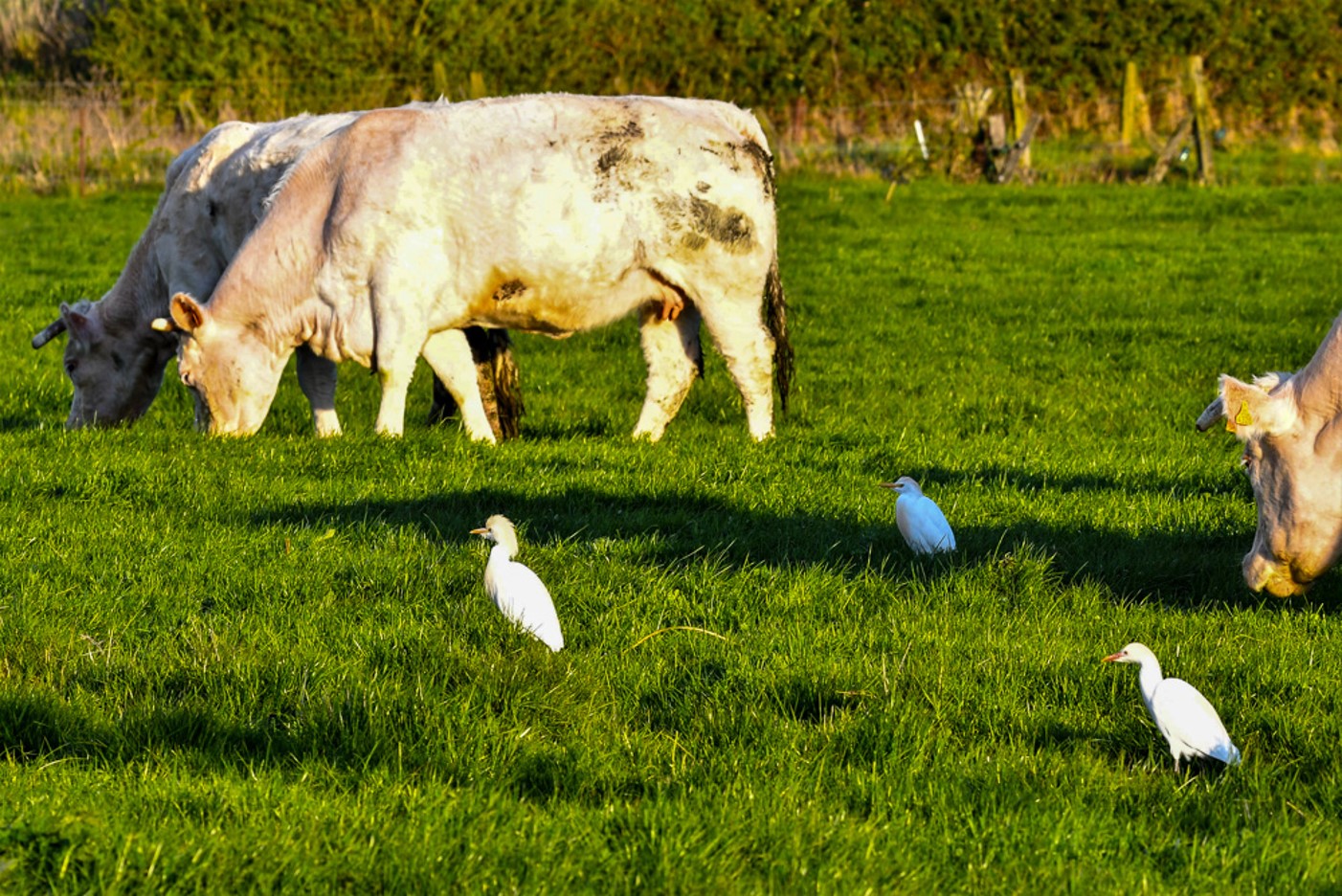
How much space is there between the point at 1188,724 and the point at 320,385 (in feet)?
25.3

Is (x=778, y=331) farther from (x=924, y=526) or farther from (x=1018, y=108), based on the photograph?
(x=1018, y=108)

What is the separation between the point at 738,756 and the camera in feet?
15.3

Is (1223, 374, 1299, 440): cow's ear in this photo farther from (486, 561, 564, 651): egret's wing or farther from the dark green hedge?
the dark green hedge

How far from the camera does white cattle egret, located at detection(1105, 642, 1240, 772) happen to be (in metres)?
4.59

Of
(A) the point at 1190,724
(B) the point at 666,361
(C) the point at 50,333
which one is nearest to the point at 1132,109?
(B) the point at 666,361

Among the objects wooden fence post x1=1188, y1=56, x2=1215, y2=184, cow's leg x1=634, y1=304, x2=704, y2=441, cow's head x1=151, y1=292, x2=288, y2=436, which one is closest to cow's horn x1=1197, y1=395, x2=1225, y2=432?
cow's leg x1=634, y1=304, x2=704, y2=441

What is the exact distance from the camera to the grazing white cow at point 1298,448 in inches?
235

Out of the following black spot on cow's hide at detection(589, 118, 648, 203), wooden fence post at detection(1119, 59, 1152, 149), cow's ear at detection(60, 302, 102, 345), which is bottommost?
wooden fence post at detection(1119, 59, 1152, 149)

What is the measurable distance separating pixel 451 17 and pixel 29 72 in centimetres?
1075

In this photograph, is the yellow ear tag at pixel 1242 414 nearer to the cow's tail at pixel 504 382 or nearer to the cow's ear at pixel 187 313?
the cow's tail at pixel 504 382

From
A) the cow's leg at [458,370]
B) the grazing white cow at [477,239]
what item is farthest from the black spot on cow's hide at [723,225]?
the cow's leg at [458,370]

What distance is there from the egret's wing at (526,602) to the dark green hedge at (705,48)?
20.8 m

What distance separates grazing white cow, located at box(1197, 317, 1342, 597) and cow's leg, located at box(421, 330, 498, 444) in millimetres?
6081

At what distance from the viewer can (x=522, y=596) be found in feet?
18.7
